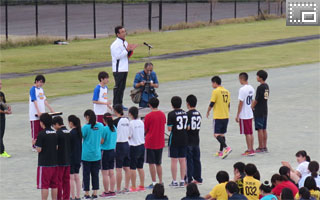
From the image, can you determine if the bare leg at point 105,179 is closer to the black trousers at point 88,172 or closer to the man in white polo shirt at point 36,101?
the black trousers at point 88,172

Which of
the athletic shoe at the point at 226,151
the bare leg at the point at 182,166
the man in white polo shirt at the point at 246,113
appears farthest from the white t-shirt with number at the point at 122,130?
the man in white polo shirt at the point at 246,113

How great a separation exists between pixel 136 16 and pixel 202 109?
39848 millimetres

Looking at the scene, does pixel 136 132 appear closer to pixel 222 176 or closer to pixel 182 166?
pixel 182 166

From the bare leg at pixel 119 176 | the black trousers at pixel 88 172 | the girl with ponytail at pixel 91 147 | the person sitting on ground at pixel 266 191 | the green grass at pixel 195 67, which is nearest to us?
the person sitting on ground at pixel 266 191

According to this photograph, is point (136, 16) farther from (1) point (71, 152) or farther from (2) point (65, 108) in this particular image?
(1) point (71, 152)

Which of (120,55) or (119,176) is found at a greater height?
(120,55)

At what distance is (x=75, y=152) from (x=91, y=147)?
1.14 ft

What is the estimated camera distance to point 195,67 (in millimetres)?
36906

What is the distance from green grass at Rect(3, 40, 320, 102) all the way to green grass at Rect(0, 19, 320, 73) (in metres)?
2.96

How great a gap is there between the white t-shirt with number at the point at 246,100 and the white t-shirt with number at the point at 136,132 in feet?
13.3

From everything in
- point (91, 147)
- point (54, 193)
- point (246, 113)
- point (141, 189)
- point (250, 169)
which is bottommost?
point (141, 189)

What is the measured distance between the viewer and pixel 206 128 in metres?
22.3

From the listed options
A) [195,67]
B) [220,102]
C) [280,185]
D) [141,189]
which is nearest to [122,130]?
[141,189]

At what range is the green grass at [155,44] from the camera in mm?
38656
